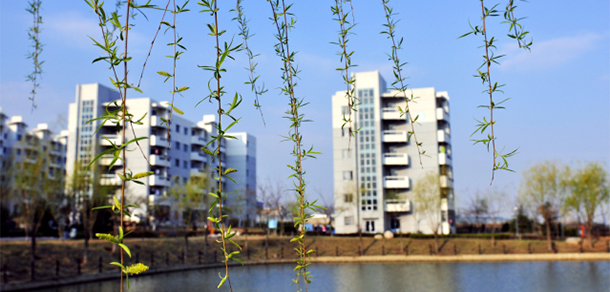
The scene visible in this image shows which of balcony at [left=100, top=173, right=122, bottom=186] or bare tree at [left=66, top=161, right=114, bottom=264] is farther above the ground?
balcony at [left=100, top=173, right=122, bottom=186]

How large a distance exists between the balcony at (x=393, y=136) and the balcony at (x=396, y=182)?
341 cm

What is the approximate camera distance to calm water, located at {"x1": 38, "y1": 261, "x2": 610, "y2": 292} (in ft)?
60.3

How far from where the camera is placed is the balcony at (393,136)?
4512cm

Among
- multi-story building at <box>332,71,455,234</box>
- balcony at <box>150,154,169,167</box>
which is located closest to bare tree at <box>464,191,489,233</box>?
multi-story building at <box>332,71,455,234</box>

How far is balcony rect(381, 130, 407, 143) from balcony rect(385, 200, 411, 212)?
5566 mm

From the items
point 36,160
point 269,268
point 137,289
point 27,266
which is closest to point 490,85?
point 137,289

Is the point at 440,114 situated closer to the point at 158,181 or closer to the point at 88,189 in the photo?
the point at 158,181

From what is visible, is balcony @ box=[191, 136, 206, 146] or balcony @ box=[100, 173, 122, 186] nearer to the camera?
balcony @ box=[100, 173, 122, 186]

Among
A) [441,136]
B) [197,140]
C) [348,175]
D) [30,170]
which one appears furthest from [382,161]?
[30,170]

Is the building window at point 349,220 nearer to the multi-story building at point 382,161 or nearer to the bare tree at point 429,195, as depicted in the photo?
the multi-story building at point 382,161

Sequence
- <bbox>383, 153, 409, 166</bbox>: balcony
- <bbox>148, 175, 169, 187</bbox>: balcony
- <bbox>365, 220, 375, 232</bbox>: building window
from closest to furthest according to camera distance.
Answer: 1. <bbox>365, 220, 375, 232</bbox>: building window
2. <bbox>383, 153, 409, 166</bbox>: balcony
3. <bbox>148, 175, 169, 187</bbox>: balcony

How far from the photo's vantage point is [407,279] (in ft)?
68.9

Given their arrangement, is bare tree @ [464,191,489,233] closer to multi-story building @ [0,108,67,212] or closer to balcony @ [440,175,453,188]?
balcony @ [440,175,453,188]

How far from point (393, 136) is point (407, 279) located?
25.5m
